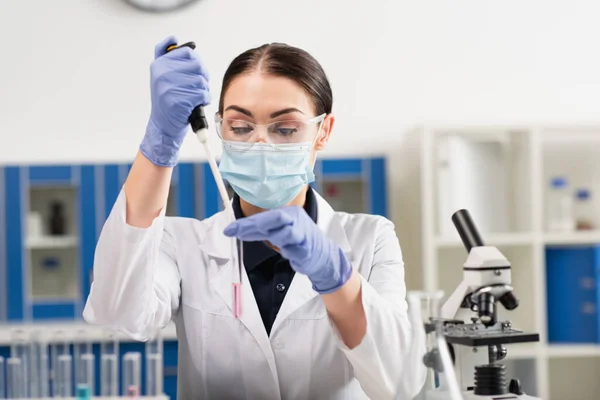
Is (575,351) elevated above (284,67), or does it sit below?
below

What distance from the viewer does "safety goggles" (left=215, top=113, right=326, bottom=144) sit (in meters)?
1.41

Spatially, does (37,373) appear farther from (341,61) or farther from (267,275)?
(341,61)

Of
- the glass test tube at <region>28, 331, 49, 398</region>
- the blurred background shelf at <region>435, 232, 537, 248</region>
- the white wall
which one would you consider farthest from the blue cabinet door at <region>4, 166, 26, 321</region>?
the blurred background shelf at <region>435, 232, 537, 248</region>

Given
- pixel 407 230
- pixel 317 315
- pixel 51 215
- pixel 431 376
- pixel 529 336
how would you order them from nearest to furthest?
pixel 431 376 < pixel 529 336 < pixel 317 315 < pixel 51 215 < pixel 407 230

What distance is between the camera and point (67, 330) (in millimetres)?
2619

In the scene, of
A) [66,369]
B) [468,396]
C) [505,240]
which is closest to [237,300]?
[468,396]

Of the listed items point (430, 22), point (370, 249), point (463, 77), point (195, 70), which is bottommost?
point (370, 249)

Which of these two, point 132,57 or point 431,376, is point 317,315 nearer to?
point 431,376

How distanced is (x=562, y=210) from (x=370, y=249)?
1.81 m

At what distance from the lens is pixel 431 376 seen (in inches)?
35.2

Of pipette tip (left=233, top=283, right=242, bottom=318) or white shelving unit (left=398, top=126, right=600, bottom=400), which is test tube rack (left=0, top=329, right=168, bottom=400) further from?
white shelving unit (left=398, top=126, right=600, bottom=400)

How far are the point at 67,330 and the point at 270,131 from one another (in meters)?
1.54

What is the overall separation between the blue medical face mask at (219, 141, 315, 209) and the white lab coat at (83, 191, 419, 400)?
0.33 feet

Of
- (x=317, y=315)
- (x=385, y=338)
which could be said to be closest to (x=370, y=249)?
(x=317, y=315)
